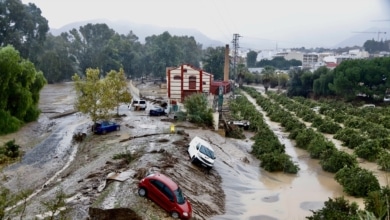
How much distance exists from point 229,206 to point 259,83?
105855mm

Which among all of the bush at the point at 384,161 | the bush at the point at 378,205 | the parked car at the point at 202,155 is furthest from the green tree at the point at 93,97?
the bush at the point at 378,205

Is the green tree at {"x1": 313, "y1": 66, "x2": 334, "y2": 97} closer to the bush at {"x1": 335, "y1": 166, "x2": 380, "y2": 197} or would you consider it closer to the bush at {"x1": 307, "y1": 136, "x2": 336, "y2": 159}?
the bush at {"x1": 307, "y1": 136, "x2": 336, "y2": 159}

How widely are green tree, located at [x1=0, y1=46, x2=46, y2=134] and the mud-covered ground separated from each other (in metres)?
1.37

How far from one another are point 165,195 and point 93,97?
2182 centimetres

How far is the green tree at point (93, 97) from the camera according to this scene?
33.9 meters

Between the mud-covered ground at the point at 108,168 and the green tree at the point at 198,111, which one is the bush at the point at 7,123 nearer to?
the mud-covered ground at the point at 108,168

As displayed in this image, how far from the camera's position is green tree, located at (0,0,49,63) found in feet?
253

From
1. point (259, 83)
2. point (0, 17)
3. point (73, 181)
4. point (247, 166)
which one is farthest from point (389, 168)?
point (259, 83)

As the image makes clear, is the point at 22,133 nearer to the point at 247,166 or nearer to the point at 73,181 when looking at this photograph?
the point at 73,181

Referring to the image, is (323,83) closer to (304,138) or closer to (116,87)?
(304,138)

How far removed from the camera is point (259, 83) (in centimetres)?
12225

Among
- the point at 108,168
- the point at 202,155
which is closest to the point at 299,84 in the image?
the point at 202,155

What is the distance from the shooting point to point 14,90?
121ft

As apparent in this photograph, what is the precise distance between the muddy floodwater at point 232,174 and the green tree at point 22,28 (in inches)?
Answer: 1876
